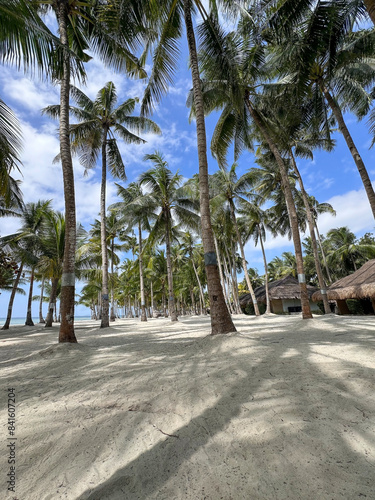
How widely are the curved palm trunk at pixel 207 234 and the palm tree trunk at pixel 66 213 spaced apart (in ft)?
11.8

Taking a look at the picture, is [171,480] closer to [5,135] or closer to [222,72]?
[5,135]

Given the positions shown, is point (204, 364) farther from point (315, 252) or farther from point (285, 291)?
point (285, 291)

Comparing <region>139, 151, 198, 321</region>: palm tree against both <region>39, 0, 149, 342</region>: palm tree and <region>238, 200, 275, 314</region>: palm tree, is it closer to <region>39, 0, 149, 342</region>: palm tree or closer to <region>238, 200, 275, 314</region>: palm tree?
<region>238, 200, 275, 314</region>: palm tree

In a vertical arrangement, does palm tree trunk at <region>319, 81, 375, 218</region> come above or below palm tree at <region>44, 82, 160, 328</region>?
below

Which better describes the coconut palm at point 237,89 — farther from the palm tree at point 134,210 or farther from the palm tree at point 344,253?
the palm tree at point 344,253

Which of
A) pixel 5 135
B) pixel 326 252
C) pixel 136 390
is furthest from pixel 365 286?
pixel 326 252

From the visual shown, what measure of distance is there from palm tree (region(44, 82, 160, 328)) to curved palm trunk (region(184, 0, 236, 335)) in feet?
22.1

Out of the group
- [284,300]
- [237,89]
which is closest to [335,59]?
[237,89]

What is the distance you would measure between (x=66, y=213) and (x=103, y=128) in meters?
9.77

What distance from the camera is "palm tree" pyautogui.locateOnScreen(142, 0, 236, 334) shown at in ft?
18.9

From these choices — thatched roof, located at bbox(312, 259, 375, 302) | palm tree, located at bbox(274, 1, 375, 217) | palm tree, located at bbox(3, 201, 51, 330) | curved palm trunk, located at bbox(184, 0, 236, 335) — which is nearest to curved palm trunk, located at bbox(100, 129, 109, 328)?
palm tree, located at bbox(3, 201, 51, 330)

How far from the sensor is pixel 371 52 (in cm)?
886

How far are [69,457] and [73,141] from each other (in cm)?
1438

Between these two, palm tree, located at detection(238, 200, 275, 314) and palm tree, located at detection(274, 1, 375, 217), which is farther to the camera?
palm tree, located at detection(238, 200, 275, 314)
